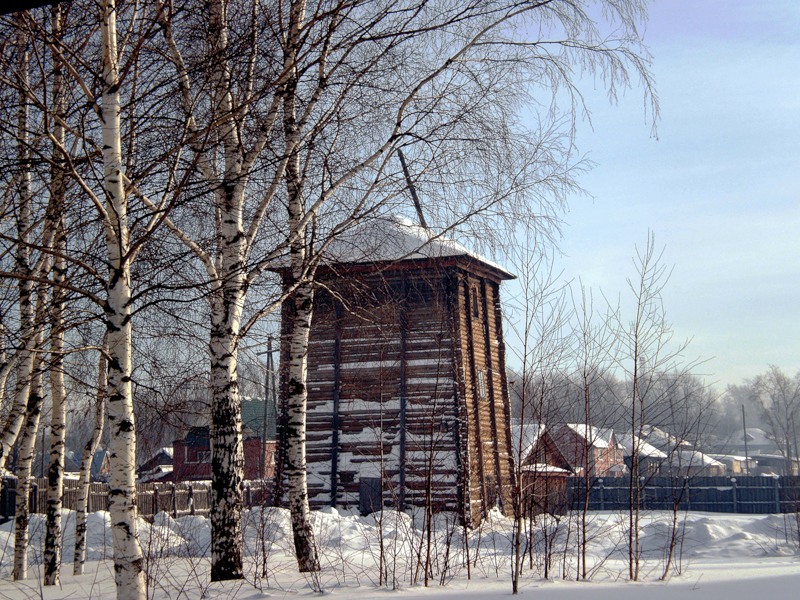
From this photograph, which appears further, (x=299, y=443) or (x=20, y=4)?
(x=299, y=443)

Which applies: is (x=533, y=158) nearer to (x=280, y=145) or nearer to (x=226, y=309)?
(x=280, y=145)

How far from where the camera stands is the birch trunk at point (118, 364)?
20.1ft

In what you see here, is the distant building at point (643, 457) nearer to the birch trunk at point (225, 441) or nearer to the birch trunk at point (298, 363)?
the birch trunk at point (298, 363)

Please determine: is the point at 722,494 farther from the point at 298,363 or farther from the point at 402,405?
the point at 298,363

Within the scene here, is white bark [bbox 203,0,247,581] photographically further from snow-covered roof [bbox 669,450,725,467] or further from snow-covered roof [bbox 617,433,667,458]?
snow-covered roof [bbox 669,450,725,467]

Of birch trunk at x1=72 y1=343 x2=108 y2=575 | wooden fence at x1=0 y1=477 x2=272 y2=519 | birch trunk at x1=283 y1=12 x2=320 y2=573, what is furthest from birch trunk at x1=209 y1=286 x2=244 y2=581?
wooden fence at x1=0 y1=477 x2=272 y2=519

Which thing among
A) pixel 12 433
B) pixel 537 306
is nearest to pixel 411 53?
pixel 537 306

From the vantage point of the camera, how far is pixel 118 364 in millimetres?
6234

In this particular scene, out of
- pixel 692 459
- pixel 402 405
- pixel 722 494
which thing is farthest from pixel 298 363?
pixel 722 494

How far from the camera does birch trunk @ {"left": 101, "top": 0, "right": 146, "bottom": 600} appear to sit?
6.11 meters

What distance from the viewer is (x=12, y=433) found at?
10.3m

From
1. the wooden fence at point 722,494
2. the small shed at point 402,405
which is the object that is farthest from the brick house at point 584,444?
the wooden fence at point 722,494

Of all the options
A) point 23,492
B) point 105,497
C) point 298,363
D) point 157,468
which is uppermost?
point 298,363

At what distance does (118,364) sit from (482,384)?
1668cm
